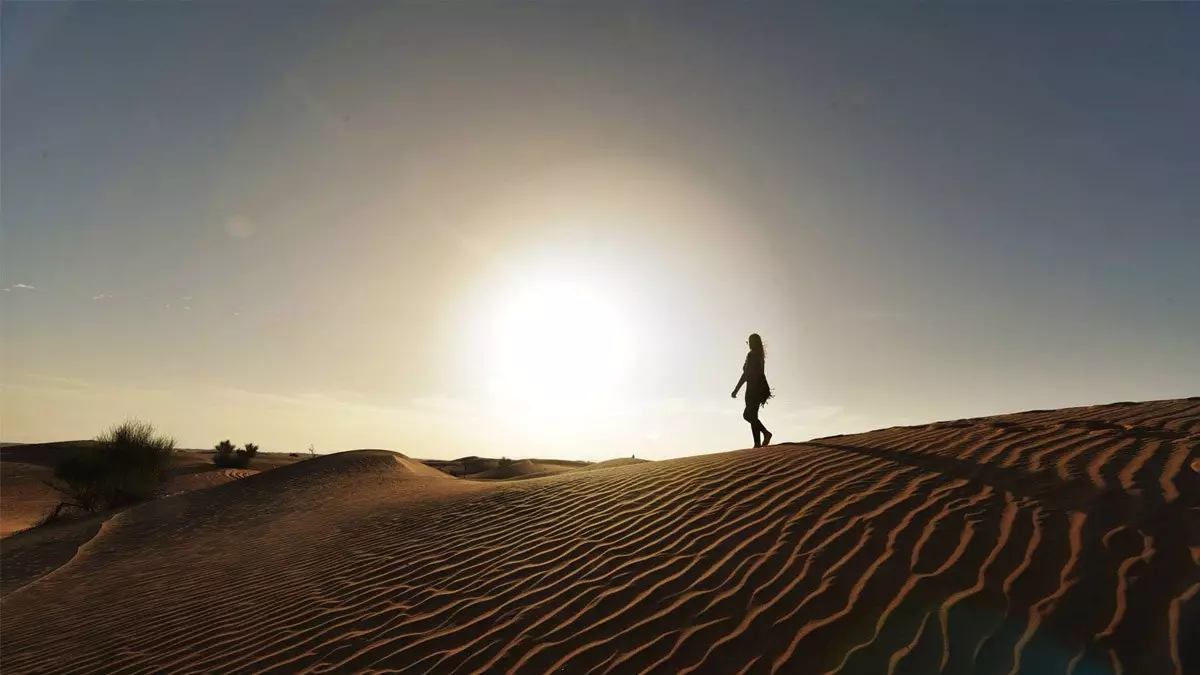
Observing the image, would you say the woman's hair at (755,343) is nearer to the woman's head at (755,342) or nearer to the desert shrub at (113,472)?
the woman's head at (755,342)

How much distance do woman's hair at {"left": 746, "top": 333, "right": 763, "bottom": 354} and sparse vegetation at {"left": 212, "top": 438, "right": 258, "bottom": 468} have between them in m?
26.3

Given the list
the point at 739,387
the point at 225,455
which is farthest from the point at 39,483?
the point at 739,387

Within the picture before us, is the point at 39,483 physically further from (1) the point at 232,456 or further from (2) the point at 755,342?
(2) the point at 755,342

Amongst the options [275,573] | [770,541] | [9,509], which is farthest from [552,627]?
[9,509]

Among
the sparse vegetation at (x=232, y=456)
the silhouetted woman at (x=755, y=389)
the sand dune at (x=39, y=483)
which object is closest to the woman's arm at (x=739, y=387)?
the silhouetted woman at (x=755, y=389)

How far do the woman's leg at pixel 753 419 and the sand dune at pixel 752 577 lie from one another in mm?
2181

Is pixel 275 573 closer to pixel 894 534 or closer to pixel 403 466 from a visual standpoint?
pixel 894 534

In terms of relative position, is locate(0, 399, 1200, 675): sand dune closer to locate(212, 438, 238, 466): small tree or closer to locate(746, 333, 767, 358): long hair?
locate(746, 333, 767, 358): long hair

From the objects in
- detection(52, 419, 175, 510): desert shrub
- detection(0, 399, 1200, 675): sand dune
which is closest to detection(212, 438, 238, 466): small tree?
detection(52, 419, 175, 510): desert shrub

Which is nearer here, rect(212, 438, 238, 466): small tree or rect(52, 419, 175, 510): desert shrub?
rect(52, 419, 175, 510): desert shrub

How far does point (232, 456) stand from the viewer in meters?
30.1

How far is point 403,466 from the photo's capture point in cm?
1777

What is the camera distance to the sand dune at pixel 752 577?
3566 mm

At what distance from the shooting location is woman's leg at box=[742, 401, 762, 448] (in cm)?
1141
